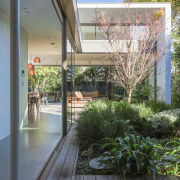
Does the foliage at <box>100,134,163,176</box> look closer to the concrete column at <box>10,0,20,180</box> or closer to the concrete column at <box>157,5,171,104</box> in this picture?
the concrete column at <box>10,0,20,180</box>

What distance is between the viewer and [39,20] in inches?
206

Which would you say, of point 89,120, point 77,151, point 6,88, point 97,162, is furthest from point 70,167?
point 6,88

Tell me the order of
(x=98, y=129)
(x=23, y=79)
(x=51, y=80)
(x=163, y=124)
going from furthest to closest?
(x=51, y=80), (x=23, y=79), (x=163, y=124), (x=98, y=129)

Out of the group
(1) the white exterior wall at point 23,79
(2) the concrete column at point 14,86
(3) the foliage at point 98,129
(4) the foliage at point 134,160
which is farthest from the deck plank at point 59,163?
(1) the white exterior wall at point 23,79

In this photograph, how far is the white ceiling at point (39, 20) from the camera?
4219 mm

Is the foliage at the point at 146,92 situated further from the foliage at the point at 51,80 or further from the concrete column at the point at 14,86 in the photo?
the concrete column at the point at 14,86

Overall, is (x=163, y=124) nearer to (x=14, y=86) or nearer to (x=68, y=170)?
(x=68, y=170)

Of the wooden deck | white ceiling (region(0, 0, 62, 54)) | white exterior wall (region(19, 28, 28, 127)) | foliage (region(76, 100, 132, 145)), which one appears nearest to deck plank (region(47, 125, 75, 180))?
the wooden deck

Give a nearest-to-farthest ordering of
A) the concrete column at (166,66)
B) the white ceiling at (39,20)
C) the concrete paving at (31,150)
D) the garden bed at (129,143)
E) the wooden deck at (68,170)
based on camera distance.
Answer: 1. the wooden deck at (68,170)
2. the garden bed at (129,143)
3. the concrete paving at (31,150)
4. the white ceiling at (39,20)
5. the concrete column at (166,66)

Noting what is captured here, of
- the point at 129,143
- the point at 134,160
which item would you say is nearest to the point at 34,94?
the point at 129,143

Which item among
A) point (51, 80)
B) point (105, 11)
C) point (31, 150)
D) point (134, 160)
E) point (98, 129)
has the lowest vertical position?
point (31, 150)

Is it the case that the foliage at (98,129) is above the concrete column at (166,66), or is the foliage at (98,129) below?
below

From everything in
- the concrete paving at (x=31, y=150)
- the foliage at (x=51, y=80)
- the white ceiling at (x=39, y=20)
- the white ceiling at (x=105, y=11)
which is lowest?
the concrete paving at (x=31, y=150)

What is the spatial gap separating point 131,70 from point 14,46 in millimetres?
5421
